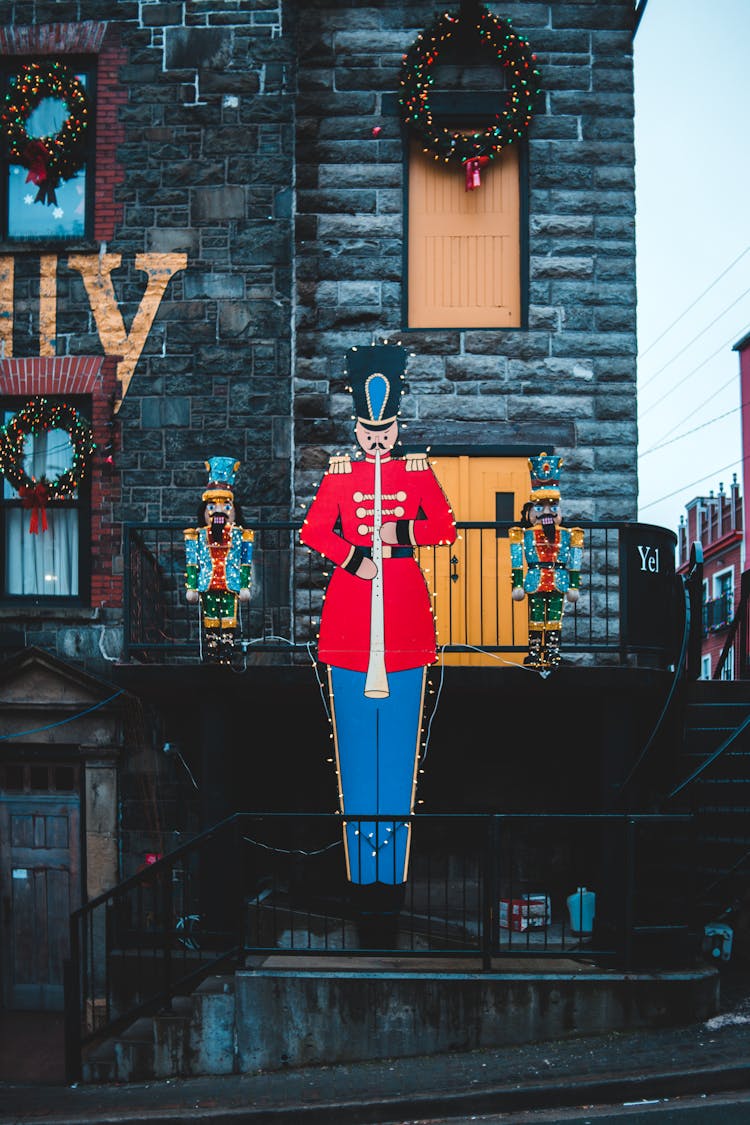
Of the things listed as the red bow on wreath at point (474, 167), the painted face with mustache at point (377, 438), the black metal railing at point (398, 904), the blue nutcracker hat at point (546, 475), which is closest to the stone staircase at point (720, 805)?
the black metal railing at point (398, 904)

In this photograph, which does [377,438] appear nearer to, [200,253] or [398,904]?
[200,253]

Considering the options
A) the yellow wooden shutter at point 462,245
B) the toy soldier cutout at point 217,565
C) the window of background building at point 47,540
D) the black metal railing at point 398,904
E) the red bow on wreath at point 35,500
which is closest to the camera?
the black metal railing at point 398,904

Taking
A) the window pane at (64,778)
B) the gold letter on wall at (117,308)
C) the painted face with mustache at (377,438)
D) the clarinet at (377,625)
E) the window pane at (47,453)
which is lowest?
the window pane at (64,778)

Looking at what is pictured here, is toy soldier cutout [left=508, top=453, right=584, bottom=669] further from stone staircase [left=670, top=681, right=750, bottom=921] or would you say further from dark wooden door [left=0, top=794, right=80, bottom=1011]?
dark wooden door [left=0, top=794, right=80, bottom=1011]

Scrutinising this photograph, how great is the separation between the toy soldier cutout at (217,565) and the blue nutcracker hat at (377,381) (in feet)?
4.09

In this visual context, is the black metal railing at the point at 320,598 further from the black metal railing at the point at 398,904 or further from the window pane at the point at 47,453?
the black metal railing at the point at 398,904

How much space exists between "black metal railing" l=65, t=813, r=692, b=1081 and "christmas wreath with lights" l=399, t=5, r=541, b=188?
6.20 m

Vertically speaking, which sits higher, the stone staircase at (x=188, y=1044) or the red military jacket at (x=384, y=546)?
the red military jacket at (x=384, y=546)

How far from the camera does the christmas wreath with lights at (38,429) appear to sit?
12711 millimetres

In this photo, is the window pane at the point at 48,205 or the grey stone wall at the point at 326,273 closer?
the grey stone wall at the point at 326,273

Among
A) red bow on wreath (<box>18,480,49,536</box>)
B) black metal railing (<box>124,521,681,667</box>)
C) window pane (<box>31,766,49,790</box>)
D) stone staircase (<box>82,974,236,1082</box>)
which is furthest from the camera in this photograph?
red bow on wreath (<box>18,480,49,536</box>)

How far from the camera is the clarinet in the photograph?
34.3 feet

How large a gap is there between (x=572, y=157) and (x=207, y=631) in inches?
226

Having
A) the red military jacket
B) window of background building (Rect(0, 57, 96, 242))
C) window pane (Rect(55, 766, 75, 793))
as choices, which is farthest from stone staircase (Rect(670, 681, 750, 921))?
window of background building (Rect(0, 57, 96, 242))
